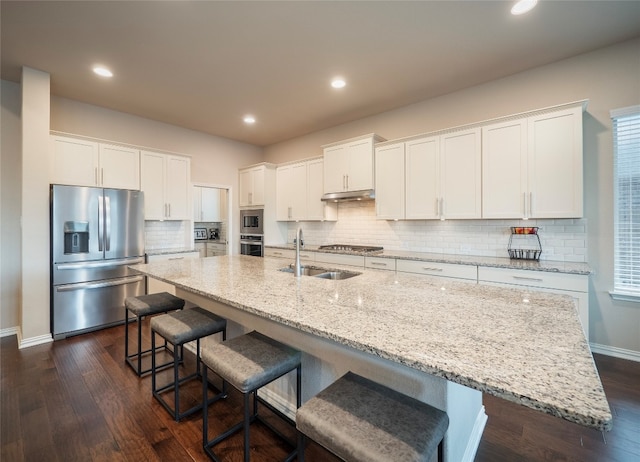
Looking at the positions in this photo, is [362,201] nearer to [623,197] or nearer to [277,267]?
[277,267]

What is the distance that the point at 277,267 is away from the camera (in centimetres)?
258

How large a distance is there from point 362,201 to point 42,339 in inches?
168

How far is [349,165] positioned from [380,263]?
1.54 m

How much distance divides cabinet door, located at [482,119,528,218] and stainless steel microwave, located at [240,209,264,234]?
3616mm

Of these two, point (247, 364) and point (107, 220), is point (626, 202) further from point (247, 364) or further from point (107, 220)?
point (107, 220)

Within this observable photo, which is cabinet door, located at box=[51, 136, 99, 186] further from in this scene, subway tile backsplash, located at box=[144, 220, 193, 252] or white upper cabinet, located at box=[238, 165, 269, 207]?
white upper cabinet, located at box=[238, 165, 269, 207]

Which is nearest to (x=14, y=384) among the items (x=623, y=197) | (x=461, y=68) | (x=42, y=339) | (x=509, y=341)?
(x=42, y=339)

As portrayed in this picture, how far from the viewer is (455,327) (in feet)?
3.61

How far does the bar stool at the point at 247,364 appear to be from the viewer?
140 cm

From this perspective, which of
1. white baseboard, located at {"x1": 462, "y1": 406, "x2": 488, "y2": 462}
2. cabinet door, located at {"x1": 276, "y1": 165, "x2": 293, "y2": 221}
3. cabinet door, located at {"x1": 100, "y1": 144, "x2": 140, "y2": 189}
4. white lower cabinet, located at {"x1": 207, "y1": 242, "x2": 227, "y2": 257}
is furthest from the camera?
white lower cabinet, located at {"x1": 207, "y1": 242, "x2": 227, "y2": 257}

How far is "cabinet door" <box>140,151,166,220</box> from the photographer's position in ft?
13.8

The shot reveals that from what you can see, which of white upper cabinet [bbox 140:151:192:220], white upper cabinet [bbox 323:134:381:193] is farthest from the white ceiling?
white upper cabinet [bbox 140:151:192:220]

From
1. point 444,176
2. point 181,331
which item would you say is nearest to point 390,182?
point 444,176

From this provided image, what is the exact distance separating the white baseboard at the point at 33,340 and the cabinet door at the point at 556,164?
5.27 m
